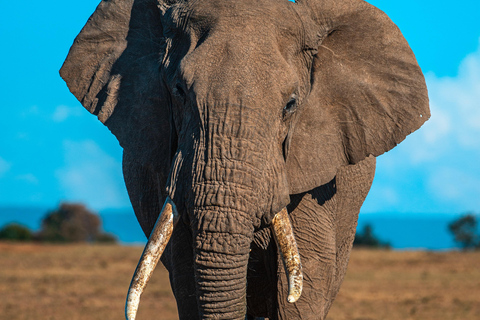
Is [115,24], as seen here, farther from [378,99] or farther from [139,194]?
[378,99]

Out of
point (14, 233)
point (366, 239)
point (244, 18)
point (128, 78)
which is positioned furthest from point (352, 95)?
point (366, 239)

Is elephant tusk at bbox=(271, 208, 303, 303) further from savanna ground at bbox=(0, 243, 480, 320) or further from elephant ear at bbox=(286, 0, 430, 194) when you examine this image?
savanna ground at bbox=(0, 243, 480, 320)

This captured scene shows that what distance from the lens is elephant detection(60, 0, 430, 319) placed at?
3.65 m

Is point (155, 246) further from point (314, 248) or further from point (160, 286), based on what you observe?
point (160, 286)

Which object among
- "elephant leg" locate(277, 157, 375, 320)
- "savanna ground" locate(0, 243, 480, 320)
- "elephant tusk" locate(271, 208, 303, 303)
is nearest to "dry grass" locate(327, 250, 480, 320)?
"savanna ground" locate(0, 243, 480, 320)

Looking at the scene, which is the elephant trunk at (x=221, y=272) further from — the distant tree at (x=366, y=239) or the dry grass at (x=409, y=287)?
the distant tree at (x=366, y=239)

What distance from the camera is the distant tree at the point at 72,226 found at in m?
40.4

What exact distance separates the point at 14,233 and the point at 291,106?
36.1 meters

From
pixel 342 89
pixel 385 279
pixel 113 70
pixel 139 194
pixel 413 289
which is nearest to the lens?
pixel 342 89

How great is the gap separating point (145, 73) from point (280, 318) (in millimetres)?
1795

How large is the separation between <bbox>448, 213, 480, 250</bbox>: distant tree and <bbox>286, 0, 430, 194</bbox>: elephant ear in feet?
118

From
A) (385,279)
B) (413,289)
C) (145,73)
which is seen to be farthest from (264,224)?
(385,279)

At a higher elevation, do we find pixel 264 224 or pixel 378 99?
pixel 378 99

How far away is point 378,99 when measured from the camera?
4.62m
